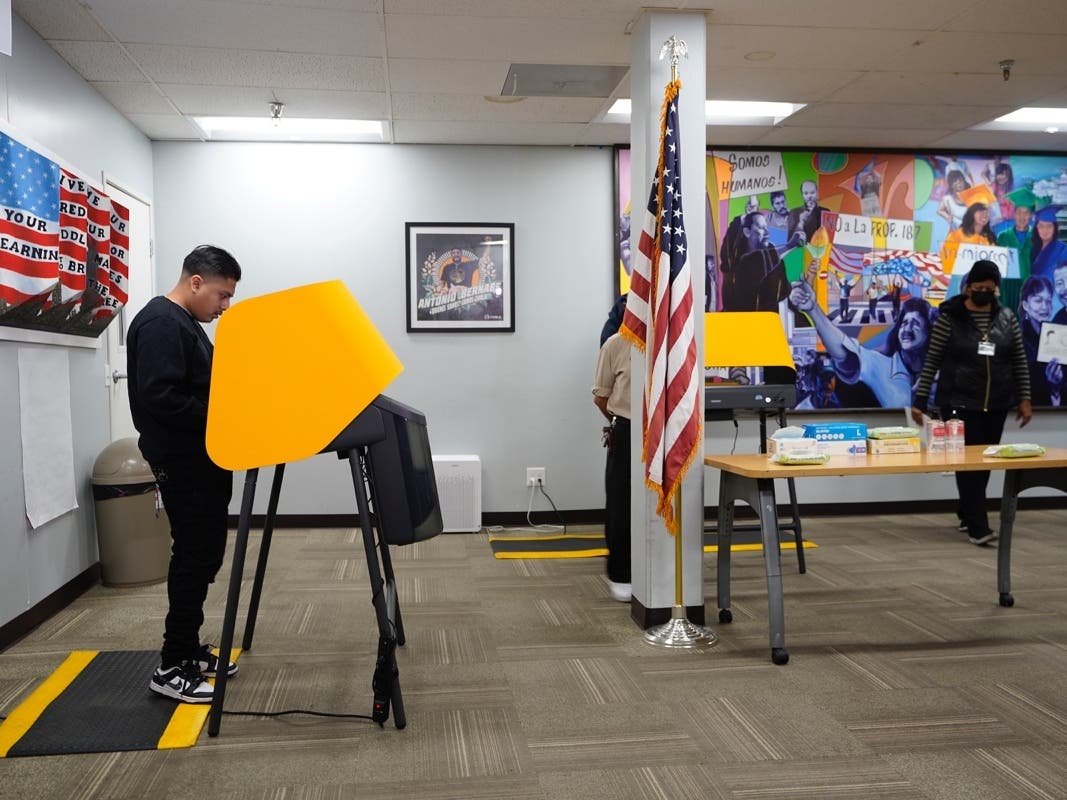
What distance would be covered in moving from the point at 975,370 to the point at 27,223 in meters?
5.02

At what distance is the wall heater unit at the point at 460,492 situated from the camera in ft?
18.6

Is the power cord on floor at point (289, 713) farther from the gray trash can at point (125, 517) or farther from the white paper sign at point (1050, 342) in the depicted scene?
the white paper sign at point (1050, 342)

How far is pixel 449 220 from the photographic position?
586 cm

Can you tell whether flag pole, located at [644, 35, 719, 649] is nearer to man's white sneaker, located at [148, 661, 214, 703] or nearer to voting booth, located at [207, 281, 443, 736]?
voting booth, located at [207, 281, 443, 736]

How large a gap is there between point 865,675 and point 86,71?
174 inches

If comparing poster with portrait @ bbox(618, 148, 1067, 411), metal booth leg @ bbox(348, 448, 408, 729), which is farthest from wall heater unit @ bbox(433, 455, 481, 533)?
metal booth leg @ bbox(348, 448, 408, 729)

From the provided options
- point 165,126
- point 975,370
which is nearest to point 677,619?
point 975,370

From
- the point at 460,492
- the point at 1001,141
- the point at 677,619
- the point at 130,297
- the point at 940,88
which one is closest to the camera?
the point at 677,619

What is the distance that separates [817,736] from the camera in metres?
2.54

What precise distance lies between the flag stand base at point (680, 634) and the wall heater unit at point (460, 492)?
7.69ft

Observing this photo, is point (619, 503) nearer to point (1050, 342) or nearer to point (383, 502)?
point (383, 502)

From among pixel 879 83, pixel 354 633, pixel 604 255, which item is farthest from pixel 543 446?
pixel 879 83

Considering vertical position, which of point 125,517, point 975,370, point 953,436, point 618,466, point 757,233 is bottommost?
point 125,517

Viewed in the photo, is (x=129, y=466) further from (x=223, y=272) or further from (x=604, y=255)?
(x=604, y=255)
